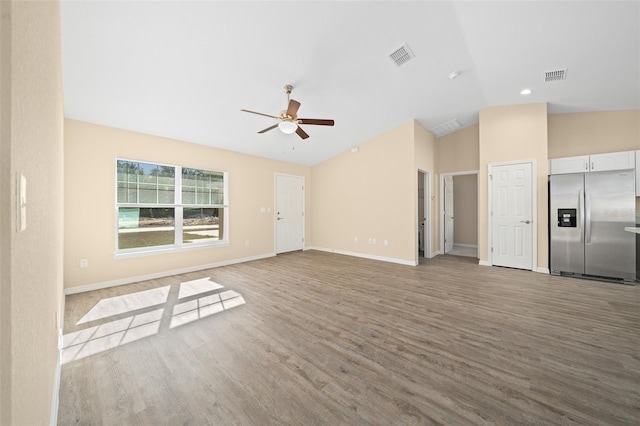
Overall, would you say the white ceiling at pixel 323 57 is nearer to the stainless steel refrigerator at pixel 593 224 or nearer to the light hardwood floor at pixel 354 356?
the stainless steel refrigerator at pixel 593 224

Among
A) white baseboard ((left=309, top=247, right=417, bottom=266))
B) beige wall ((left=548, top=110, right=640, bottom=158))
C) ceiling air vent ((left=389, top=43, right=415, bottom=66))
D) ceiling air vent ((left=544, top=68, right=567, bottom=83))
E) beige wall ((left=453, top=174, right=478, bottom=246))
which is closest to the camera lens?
ceiling air vent ((left=389, top=43, right=415, bottom=66))

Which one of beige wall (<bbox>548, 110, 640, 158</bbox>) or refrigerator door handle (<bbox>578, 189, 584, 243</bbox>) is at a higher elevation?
beige wall (<bbox>548, 110, 640, 158</bbox>)

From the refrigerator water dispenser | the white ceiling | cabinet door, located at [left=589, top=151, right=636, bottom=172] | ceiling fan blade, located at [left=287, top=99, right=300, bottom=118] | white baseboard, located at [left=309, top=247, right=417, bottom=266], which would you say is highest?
the white ceiling

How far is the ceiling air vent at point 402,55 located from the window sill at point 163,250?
449 cm

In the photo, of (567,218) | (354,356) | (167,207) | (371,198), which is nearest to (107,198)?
(167,207)

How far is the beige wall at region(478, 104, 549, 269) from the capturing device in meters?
4.38

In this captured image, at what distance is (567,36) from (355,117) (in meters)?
2.91

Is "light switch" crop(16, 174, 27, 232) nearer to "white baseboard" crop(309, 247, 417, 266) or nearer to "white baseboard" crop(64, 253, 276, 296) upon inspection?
"white baseboard" crop(64, 253, 276, 296)

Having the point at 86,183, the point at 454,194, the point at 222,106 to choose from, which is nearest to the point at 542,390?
the point at 222,106

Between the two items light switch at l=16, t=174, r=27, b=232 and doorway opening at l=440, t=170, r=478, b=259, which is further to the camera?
doorway opening at l=440, t=170, r=478, b=259

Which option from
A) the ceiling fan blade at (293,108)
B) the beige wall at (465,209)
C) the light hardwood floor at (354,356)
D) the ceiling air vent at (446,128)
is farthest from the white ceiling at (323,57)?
the beige wall at (465,209)

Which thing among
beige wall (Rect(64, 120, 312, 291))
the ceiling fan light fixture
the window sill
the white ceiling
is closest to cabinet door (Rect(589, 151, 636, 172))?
the white ceiling

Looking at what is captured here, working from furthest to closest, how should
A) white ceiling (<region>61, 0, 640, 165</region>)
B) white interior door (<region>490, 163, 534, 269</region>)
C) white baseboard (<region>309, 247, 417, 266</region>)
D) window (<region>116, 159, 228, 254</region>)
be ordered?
1. white baseboard (<region>309, 247, 417, 266</region>)
2. white interior door (<region>490, 163, 534, 269</region>)
3. window (<region>116, 159, 228, 254</region>)
4. white ceiling (<region>61, 0, 640, 165</region>)

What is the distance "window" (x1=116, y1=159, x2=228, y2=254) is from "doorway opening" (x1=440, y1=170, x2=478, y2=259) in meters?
5.60
